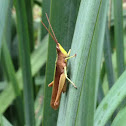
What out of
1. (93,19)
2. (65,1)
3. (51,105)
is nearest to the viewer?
(93,19)

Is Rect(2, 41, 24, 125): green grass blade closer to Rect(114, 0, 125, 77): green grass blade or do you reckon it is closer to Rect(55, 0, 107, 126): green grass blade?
Rect(114, 0, 125, 77): green grass blade

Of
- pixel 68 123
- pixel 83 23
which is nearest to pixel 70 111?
pixel 68 123

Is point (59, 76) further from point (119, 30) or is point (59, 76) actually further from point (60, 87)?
point (119, 30)

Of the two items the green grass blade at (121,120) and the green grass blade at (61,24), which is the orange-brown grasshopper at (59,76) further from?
the green grass blade at (121,120)

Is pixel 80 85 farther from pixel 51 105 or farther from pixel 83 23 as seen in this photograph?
pixel 51 105

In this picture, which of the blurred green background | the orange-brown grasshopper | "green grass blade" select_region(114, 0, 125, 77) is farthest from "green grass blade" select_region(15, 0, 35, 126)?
"green grass blade" select_region(114, 0, 125, 77)
